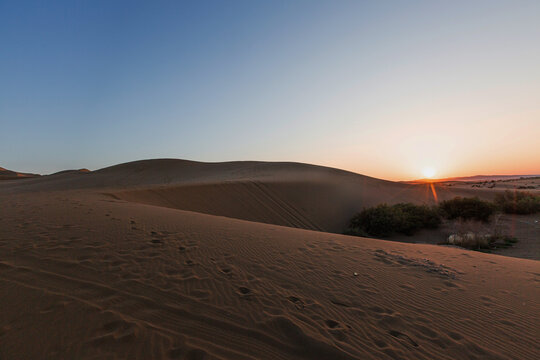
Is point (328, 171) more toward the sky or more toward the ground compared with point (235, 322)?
more toward the sky

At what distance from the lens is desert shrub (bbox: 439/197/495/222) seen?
464 inches

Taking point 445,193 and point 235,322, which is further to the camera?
point 445,193

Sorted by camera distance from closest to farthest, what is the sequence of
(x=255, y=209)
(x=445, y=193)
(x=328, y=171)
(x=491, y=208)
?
(x=491, y=208) < (x=255, y=209) < (x=445, y=193) < (x=328, y=171)

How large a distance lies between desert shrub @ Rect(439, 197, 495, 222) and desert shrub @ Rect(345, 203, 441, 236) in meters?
0.62

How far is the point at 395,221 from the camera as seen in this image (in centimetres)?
1159

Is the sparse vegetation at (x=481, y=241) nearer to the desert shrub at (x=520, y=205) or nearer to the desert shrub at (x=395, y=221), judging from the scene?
the desert shrub at (x=395, y=221)

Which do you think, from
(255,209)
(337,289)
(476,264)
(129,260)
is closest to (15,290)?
(129,260)

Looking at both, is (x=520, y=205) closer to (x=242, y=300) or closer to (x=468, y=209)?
(x=468, y=209)

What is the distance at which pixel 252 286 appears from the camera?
3.67 metres

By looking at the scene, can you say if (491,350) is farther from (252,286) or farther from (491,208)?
(491,208)

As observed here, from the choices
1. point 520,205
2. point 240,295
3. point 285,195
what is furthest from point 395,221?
point 240,295

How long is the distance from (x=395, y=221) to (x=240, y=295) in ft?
33.9

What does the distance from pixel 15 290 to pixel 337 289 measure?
4.26 meters

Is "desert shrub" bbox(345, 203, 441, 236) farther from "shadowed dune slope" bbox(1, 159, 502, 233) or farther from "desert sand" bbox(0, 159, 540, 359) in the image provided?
"desert sand" bbox(0, 159, 540, 359)
